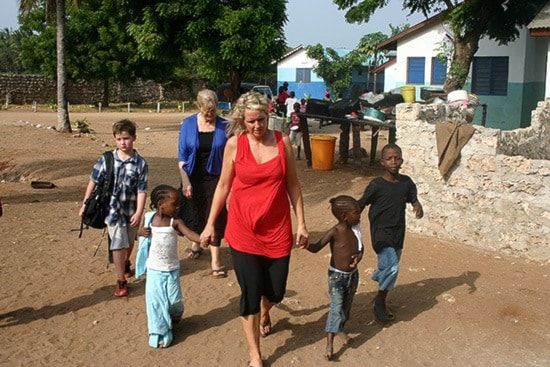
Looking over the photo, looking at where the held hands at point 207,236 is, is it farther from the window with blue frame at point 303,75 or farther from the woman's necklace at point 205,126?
the window with blue frame at point 303,75

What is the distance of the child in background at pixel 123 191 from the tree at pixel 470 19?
12.4 metres

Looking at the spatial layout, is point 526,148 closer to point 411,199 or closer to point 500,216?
point 500,216

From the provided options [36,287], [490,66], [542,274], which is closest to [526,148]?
[542,274]

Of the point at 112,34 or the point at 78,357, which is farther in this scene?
the point at 112,34

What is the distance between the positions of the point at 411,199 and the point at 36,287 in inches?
138

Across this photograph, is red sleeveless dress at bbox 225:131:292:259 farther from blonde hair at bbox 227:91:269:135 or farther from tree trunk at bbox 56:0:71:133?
tree trunk at bbox 56:0:71:133

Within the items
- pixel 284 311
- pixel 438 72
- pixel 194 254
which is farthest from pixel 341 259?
pixel 438 72

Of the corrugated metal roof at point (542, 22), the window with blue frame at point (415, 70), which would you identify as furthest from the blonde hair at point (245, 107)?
the window with blue frame at point (415, 70)

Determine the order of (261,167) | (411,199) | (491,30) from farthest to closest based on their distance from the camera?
(491,30)
(411,199)
(261,167)

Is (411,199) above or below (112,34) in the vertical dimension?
below

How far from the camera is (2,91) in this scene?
1435 inches

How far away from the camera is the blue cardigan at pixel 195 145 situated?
18.8ft

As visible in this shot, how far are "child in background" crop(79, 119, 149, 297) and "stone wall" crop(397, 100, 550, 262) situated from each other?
367 cm

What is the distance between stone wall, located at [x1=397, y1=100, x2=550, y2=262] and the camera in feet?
20.8
